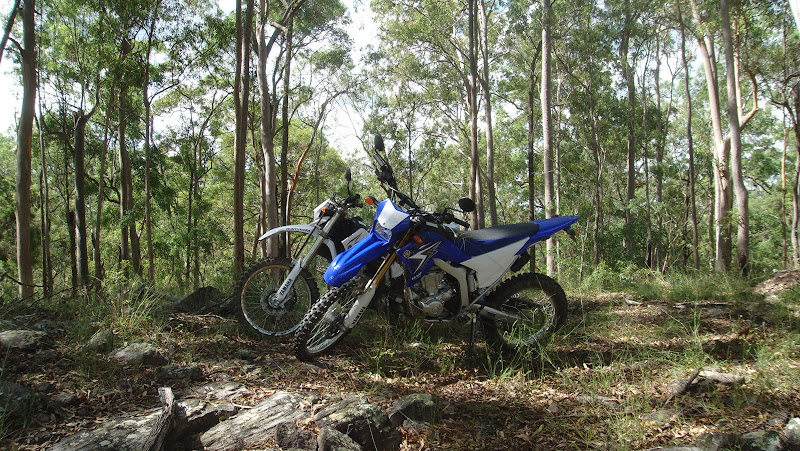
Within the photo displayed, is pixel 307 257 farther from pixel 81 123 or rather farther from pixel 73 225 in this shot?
pixel 73 225

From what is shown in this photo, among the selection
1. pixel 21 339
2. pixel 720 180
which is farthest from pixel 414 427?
pixel 720 180

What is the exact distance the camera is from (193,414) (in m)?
2.29

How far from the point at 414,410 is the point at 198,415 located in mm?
1090

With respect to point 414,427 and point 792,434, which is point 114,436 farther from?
point 792,434

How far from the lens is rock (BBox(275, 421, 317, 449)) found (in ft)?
6.88

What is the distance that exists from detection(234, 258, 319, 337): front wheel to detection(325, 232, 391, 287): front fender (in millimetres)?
642

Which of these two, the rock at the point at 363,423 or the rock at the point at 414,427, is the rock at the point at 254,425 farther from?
the rock at the point at 414,427

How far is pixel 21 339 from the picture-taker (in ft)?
10.00

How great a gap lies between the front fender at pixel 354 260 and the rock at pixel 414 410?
1.05 meters

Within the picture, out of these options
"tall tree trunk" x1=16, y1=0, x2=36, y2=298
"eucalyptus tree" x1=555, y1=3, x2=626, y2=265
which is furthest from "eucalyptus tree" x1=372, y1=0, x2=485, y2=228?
"tall tree trunk" x1=16, y1=0, x2=36, y2=298

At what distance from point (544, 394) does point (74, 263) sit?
1817cm

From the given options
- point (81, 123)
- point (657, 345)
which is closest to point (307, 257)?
point (657, 345)

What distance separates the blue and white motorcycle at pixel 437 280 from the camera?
329 cm

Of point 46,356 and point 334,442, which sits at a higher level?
point 46,356
